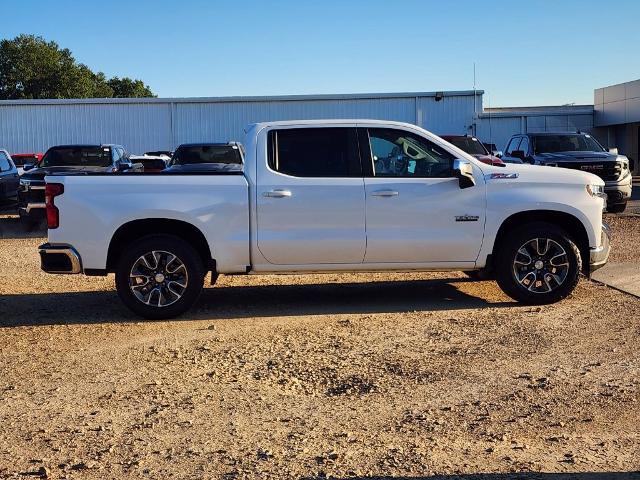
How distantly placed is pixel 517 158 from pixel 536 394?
14.0 m

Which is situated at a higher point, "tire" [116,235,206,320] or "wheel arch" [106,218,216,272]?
"wheel arch" [106,218,216,272]

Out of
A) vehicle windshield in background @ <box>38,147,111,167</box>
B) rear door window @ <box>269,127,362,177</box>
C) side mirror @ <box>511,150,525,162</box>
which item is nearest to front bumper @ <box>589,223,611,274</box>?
rear door window @ <box>269,127,362,177</box>

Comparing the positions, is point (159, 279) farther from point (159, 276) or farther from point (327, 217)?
point (327, 217)

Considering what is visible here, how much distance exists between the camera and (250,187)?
7.83 meters

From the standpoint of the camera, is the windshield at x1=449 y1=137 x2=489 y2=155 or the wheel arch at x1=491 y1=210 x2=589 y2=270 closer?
the wheel arch at x1=491 y1=210 x2=589 y2=270

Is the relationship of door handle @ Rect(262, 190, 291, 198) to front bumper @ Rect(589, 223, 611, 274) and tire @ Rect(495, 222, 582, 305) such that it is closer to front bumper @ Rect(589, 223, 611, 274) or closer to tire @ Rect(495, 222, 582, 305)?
tire @ Rect(495, 222, 582, 305)

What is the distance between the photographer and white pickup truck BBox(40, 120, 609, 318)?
7.75m

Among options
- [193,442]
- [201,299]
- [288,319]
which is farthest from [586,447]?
[201,299]

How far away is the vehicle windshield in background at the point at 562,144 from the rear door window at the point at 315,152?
11.3 m

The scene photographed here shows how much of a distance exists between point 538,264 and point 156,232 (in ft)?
13.1

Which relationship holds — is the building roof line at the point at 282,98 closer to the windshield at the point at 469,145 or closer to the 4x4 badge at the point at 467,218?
the windshield at the point at 469,145

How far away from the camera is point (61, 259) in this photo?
306 inches

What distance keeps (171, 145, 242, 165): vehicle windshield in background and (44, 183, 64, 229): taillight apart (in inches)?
335

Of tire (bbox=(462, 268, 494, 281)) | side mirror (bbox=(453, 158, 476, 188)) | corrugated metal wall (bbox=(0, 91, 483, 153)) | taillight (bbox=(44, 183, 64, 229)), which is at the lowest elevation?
tire (bbox=(462, 268, 494, 281))
